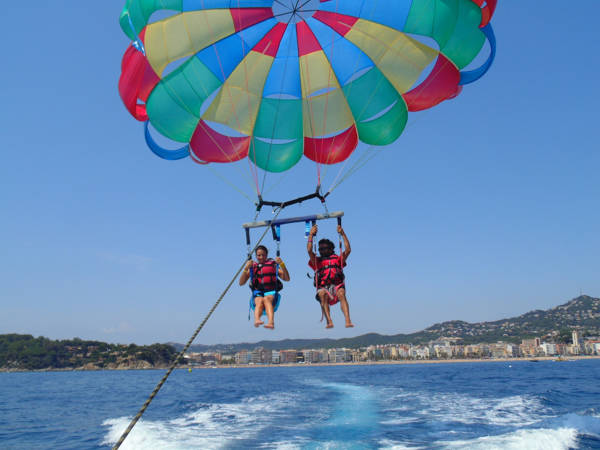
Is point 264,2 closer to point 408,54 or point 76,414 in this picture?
point 408,54

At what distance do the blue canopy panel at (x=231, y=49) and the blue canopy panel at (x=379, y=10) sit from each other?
3.80 ft

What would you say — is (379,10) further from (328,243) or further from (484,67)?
(328,243)

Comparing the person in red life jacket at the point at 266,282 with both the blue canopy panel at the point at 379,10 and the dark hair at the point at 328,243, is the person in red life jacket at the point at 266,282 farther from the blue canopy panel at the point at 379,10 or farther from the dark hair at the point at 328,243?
the blue canopy panel at the point at 379,10

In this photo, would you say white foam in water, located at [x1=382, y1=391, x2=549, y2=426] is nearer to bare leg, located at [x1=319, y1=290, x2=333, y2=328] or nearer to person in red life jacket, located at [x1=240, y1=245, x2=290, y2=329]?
bare leg, located at [x1=319, y1=290, x2=333, y2=328]

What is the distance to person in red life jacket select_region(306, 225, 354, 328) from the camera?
622 centimetres

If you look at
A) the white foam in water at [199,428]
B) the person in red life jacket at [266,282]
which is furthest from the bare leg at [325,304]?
the white foam in water at [199,428]

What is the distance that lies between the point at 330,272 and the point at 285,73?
12.1 ft

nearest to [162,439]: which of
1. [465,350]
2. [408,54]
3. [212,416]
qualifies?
[212,416]

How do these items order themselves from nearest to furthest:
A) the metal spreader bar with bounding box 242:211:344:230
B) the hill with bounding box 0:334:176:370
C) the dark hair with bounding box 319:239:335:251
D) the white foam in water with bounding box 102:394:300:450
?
the metal spreader bar with bounding box 242:211:344:230
the dark hair with bounding box 319:239:335:251
the white foam in water with bounding box 102:394:300:450
the hill with bounding box 0:334:176:370

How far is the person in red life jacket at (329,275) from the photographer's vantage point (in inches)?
245

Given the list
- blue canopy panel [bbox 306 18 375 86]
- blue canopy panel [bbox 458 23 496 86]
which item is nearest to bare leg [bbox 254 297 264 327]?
blue canopy panel [bbox 306 18 375 86]

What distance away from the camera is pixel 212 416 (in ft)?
55.4

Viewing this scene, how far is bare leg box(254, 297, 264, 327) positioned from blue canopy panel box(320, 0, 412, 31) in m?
4.52

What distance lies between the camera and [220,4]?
675cm
